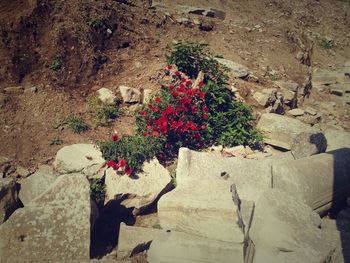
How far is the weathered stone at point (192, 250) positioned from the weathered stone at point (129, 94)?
294 centimetres

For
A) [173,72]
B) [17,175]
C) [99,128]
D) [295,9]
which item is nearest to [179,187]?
[99,128]

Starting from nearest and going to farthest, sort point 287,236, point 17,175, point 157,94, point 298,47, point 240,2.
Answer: point 287,236 → point 17,175 → point 157,94 → point 298,47 → point 240,2

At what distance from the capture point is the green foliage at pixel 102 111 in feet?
17.9

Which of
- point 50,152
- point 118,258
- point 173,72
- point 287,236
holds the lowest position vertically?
point 118,258

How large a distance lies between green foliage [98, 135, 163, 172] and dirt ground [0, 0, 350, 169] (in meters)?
0.61

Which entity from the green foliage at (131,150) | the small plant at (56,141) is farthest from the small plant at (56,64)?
the green foliage at (131,150)

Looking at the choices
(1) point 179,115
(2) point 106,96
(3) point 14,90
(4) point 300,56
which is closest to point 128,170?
(1) point 179,115

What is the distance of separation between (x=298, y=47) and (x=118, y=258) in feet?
27.7

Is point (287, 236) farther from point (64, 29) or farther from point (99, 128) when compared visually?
point (64, 29)

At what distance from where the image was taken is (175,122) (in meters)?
4.99

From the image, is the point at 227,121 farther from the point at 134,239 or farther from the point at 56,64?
the point at 56,64

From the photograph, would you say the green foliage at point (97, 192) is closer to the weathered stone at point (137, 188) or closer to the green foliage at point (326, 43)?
the weathered stone at point (137, 188)

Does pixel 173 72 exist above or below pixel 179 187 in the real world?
above

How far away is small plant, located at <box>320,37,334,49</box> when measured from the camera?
10.7 metres
